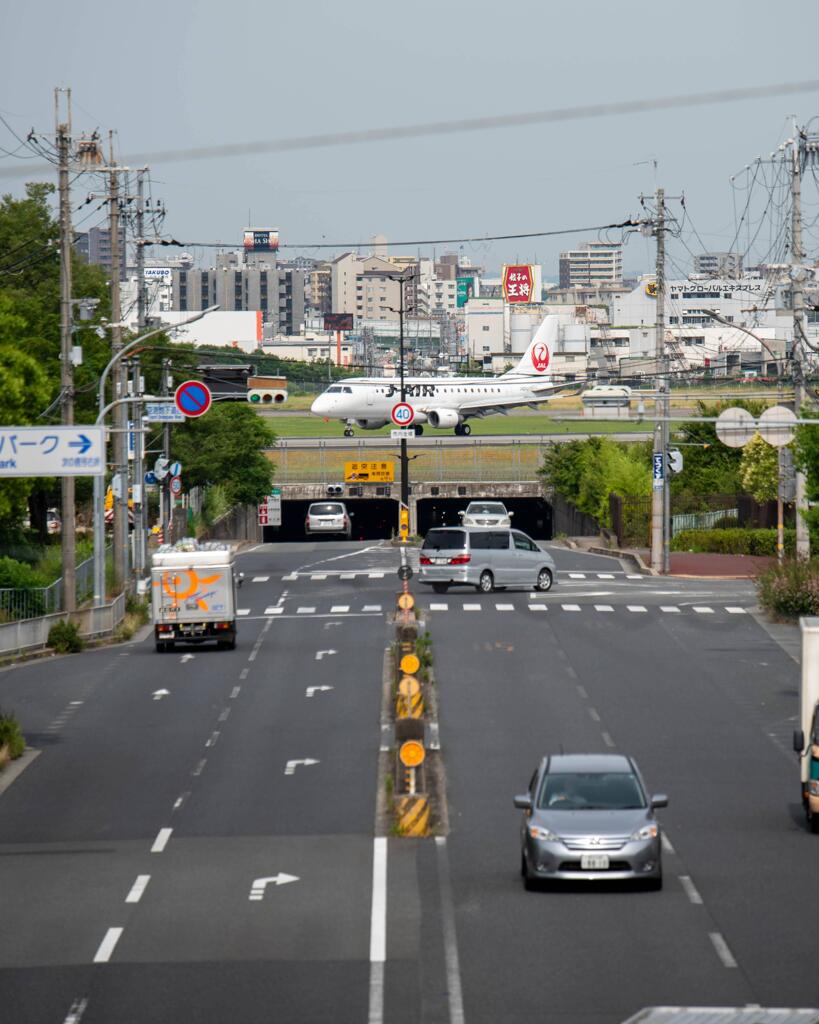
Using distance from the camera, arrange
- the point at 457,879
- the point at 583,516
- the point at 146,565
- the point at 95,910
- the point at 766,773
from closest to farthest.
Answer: the point at 95,910 → the point at 457,879 → the point at 766,773 → the point at 146,565 → the point at 583,516

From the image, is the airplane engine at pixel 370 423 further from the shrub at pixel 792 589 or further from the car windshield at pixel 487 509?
the shrub at pixel 792 589

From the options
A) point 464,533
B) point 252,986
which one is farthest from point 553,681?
point 252,986

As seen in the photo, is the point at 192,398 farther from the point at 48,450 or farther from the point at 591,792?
the point at 591,792

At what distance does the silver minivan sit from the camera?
51906mm

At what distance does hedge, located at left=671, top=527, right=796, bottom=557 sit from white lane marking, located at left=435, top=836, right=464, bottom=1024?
1924 inches

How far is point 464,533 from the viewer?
5162cm

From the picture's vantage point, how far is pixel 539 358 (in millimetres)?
122375

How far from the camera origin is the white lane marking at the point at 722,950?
15.6 meters

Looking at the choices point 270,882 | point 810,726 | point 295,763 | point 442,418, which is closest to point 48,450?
point 295,763

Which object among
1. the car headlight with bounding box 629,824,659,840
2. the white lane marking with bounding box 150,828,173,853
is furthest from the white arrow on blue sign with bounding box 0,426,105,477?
the car headlight with bounding box 629,824,659,840

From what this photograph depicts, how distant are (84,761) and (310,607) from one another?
76.3ft

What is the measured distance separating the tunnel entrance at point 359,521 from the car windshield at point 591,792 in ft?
288

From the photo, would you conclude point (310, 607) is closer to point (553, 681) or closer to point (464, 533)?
point (464, 533)

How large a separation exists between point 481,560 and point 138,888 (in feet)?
110
